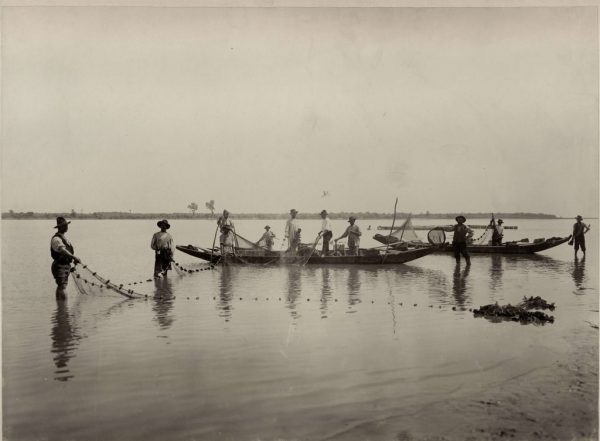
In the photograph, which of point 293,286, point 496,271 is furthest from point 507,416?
Result: point 496,271

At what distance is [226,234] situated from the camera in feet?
60.6

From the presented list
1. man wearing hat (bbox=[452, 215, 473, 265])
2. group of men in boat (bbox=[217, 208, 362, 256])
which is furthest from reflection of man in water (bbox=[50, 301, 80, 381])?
man wearing hat (bbox=[452, 215, 473, 265])

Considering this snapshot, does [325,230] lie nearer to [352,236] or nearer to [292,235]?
[352,236]

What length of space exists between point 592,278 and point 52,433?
14.8 meters

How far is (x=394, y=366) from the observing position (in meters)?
6.73

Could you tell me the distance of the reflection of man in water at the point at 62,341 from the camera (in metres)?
6.57

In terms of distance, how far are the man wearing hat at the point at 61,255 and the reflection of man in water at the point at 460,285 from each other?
814cm

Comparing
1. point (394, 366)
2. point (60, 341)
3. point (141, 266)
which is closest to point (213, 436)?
point (394, 366)

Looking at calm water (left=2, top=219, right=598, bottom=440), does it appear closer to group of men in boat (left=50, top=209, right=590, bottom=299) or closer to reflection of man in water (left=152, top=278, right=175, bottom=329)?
reflection of man in water (left=152, top=278, right=175, bottom=329)

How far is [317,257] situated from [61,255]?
10.0 m

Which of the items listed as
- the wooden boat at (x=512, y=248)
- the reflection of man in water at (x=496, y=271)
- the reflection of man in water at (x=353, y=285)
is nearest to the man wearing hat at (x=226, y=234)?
the reflection of man in water at (x=353, y=285)

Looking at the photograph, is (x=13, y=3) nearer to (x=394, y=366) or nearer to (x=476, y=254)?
(x=394, y=366)

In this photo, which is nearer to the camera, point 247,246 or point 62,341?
point 62,341

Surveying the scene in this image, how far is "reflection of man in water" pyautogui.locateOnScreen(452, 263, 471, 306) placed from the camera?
11.5 meters
